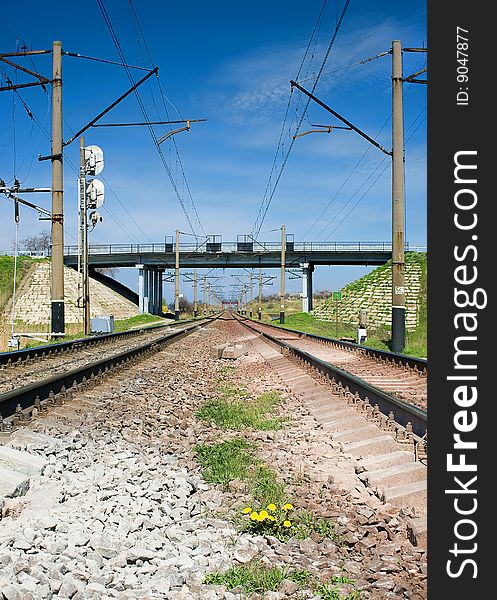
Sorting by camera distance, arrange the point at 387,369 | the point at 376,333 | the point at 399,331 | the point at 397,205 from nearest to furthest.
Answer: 1. the point at 387,369
2. the point at 399,331
3. the point at 397,205
4. the point at 376,333

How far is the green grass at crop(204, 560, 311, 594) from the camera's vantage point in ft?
10.3

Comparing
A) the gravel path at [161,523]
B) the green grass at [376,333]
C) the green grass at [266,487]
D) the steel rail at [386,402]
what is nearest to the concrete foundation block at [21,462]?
the gravel path at [161,523]

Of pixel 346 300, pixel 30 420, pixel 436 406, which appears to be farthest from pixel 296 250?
pixel 436 406

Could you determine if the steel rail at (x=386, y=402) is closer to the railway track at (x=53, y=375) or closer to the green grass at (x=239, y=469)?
the green grass at (x=239, y=469)

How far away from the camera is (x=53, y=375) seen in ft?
38.9

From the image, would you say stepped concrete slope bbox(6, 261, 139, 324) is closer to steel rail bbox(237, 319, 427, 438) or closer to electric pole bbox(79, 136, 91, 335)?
electric pole bbox(79, 136, 91, 335)

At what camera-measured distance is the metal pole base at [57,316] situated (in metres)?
22.1

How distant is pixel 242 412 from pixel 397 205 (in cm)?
1144

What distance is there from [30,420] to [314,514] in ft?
12.9

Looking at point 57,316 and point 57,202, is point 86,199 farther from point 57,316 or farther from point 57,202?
point 57,316

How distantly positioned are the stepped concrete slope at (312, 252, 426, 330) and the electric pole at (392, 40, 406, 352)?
13846 millimetres

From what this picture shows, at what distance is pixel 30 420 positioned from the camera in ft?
22.9

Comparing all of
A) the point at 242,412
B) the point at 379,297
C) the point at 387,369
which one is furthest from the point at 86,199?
the point at 242,412

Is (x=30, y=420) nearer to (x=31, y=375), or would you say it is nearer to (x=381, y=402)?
(x=381, y=402)
